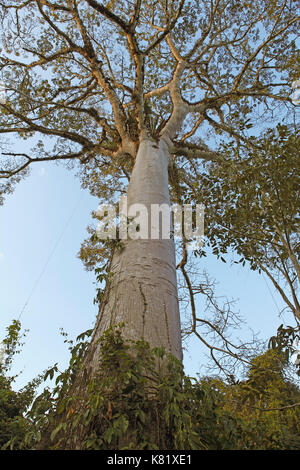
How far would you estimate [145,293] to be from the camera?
5.94ft

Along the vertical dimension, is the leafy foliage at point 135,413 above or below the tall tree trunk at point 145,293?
below

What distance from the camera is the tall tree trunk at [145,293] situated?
64.3 inches

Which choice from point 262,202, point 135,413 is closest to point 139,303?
point 135,413

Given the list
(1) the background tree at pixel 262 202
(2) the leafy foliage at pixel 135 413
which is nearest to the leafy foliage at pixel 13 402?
(2) the leafy foliage at pixel 135 413

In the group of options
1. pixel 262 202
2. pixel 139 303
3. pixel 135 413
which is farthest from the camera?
pixel 262 202

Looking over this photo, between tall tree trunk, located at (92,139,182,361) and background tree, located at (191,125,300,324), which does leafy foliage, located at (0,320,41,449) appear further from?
background tree, located at (191,125,300,324)

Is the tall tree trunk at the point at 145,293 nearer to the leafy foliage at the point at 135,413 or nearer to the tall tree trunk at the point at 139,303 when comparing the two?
the tall tree trunk at the point at 139,303

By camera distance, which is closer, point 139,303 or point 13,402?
point 139,303

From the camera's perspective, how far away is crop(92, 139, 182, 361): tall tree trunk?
5.36 ft

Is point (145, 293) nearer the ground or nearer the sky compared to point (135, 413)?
nearer the sky

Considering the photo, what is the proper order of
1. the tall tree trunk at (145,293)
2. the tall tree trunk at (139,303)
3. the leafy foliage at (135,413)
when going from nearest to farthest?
1. the leafy foliage at (135,413)
2. the tall tree trunk at (139,303)
3. the tall tree trunk at (145,293)

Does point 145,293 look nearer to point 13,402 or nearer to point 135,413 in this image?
point 135,413

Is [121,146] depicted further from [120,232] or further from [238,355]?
[238,355]

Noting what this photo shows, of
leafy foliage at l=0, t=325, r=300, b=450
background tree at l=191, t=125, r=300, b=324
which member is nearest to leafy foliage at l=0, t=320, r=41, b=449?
leafy foliage at l=0, t=325, r=300, b=450
